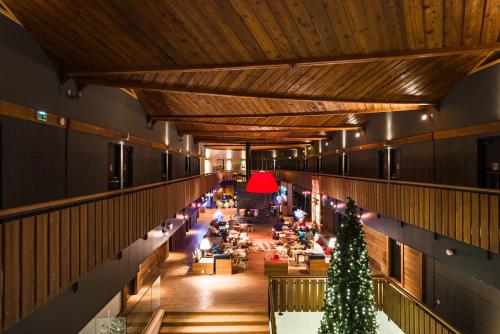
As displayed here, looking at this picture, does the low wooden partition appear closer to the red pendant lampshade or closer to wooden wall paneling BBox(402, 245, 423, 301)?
the red pendant lampshade

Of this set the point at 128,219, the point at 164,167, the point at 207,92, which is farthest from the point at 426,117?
the point at 164,167

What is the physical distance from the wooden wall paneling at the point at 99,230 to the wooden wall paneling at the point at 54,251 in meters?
1.15

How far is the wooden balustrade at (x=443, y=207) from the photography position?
240 inches

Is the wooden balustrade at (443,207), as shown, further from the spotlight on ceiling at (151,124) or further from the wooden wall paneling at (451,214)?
the spotlight on ceiling at (151,124)

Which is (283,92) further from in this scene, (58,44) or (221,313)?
(221,313)

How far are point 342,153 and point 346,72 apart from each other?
1120cm

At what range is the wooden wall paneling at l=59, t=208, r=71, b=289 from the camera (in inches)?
186

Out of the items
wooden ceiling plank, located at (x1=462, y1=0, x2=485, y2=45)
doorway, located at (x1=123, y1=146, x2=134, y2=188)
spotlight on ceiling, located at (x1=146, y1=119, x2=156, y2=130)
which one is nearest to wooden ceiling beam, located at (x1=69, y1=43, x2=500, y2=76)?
wooden ceiling plank, located at (x1=462, y1=0, x2=485, y2=45)

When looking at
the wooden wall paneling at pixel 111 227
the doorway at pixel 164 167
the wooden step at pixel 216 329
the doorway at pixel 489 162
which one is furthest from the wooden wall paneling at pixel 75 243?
the doorway at pixel 164 167

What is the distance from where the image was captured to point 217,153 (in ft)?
130

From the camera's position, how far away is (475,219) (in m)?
6.48

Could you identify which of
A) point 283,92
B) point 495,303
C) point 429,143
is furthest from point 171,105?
point 495,303

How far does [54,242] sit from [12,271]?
84 centimetres

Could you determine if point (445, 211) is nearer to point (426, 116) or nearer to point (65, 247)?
point (426, 116)
